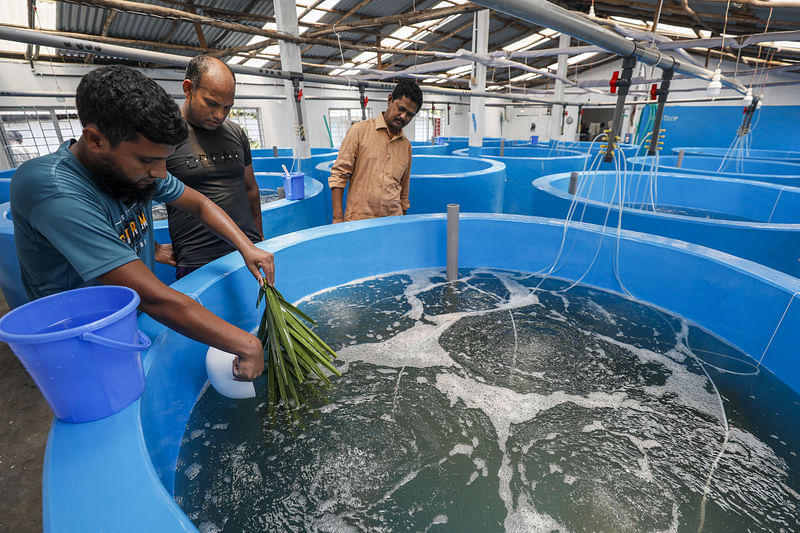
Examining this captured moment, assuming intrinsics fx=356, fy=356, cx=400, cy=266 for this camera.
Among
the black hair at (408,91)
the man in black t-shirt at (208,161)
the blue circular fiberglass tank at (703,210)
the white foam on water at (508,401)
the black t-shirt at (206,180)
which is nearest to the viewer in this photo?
the white foam on water at (508,401)

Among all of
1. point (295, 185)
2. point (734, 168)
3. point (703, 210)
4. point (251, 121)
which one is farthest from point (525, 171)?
point (251, 121)

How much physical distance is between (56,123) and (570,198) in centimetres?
995

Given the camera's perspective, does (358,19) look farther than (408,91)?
Yes

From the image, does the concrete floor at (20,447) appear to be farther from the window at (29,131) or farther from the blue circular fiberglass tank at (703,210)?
the window at (29,131)

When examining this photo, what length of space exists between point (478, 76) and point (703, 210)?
4.80 m

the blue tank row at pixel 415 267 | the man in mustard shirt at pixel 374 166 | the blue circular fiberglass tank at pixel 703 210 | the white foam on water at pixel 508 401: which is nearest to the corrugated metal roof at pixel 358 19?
the blue circular fiberglass tank at pixel 703 210

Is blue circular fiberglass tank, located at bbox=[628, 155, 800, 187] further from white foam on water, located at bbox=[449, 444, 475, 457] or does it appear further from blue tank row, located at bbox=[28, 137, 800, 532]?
white foam on water, located at bbox=[449, 444, 475, 457]

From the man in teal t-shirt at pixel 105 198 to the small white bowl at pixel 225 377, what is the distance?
0.84ft

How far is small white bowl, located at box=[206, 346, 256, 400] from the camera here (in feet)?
3.93

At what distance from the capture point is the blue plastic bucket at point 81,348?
65 cm

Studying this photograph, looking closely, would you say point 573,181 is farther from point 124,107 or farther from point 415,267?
point 124,107

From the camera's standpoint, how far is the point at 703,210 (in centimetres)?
438

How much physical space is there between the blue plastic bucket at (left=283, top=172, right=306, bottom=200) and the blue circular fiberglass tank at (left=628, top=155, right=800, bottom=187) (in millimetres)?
4203

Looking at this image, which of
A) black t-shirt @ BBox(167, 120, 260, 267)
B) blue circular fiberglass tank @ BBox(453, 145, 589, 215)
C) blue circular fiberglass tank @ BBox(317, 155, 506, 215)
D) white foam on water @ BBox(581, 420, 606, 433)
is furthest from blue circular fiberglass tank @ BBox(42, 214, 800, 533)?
blue circular fiberglass tank @ BBox(453, 145, 589, 215)
